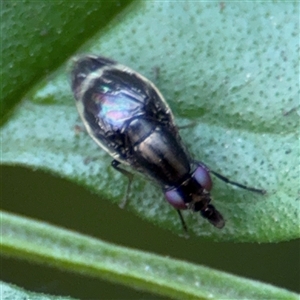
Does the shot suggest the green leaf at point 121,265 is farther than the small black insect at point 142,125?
No

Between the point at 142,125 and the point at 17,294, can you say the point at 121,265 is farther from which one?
the point at 142,125

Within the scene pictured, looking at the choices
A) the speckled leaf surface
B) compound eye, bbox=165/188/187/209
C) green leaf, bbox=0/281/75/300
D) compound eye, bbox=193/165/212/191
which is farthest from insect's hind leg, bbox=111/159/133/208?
green leaf, bbox=0/281/75/300

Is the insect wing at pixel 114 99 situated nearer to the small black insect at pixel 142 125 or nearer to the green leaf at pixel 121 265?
the small black insect at pixel 142 125

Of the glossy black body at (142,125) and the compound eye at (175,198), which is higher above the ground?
the glossy black body at (142,125)

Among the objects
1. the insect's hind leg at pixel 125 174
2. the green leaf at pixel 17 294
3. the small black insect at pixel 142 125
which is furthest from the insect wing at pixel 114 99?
the green leaf at pixel 17 294

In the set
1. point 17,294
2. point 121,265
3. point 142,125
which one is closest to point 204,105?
point 142,125

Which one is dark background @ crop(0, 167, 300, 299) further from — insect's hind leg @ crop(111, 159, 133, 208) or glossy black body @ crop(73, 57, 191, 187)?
glossy black body @ crop(73, 57, 191, 187)

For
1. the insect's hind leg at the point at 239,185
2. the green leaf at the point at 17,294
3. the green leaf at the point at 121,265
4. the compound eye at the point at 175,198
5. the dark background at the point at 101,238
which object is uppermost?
the insect's hind leg at the point at 239,185
